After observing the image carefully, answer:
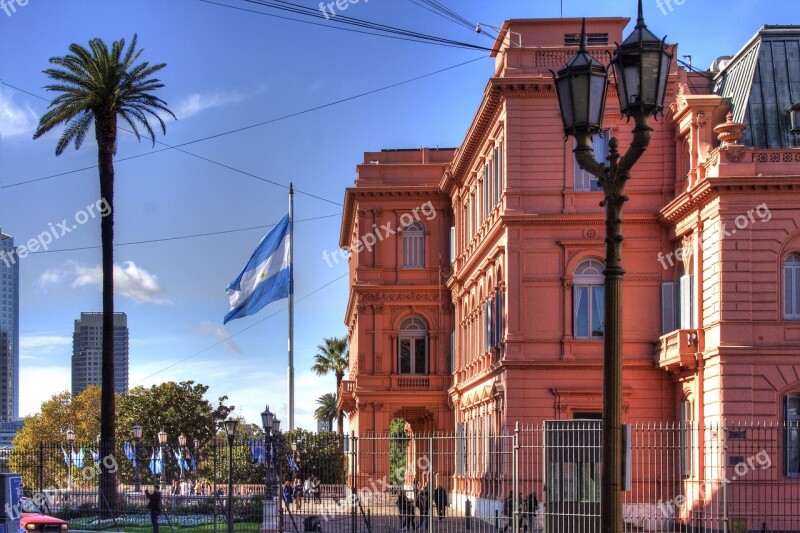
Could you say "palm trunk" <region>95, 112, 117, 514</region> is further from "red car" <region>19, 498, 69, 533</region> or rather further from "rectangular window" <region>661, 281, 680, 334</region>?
"rectangular window" <region>661, 281, 680, 334</region>

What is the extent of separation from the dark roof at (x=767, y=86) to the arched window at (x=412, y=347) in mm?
22688

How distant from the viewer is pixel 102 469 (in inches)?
1534

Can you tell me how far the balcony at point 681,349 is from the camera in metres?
34.7

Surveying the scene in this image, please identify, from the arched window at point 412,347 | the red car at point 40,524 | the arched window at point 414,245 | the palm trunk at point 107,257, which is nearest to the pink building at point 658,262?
the red car at point 40,524

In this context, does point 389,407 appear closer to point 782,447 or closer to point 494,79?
point 494,79

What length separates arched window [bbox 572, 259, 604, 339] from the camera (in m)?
38.2

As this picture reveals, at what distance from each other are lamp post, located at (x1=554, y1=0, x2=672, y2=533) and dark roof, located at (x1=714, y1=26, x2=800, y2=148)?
80.4 ft

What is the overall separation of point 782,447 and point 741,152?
7829 millimetres

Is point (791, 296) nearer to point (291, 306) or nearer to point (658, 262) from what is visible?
point (658, 262)

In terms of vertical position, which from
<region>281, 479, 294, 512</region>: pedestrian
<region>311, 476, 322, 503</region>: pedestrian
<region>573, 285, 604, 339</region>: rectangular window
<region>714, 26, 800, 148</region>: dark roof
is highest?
<region>714, 26, 800, 148</region>: dark roof

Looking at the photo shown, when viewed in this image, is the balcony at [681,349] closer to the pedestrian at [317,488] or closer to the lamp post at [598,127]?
the pedestrian at [317,488]

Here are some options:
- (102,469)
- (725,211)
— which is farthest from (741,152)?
(102,469)

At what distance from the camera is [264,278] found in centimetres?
3859

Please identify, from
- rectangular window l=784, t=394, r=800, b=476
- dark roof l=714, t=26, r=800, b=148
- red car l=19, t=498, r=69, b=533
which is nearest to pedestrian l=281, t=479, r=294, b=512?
red car l=19, t=498, r=69, b=533
